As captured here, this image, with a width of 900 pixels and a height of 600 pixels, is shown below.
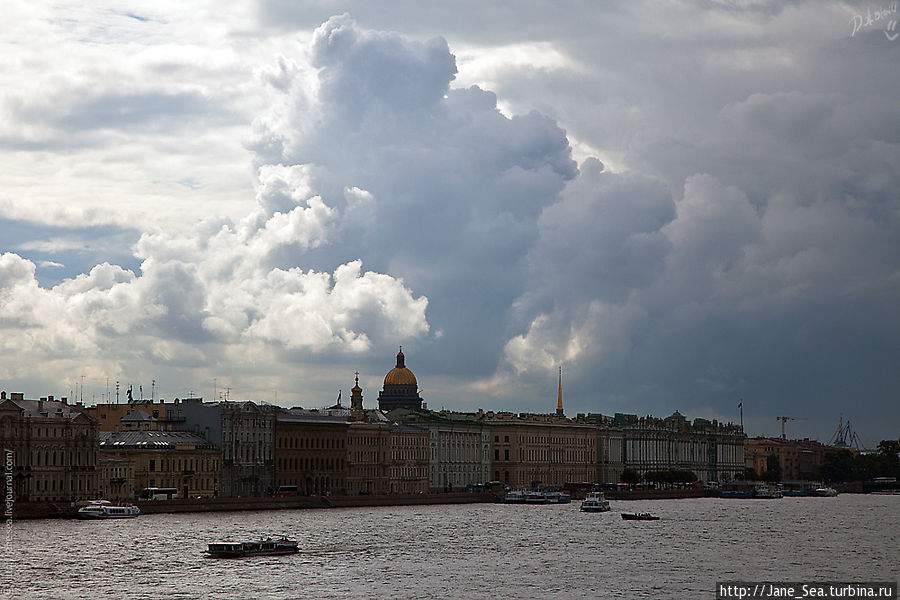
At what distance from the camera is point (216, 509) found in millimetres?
106875

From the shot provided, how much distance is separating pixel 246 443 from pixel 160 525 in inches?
1357

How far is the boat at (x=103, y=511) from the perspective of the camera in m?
94.6

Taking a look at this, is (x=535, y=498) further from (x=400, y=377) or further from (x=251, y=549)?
(x=251, y=549)

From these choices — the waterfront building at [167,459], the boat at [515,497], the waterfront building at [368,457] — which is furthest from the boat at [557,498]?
the waterfront building at [167,459]

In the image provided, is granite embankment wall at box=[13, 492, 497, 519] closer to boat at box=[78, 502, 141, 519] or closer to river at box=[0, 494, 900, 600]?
boat at box=[78, 502, 141, 519]

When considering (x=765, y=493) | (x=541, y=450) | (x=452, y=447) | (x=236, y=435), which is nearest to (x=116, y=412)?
(x=236, y=435)

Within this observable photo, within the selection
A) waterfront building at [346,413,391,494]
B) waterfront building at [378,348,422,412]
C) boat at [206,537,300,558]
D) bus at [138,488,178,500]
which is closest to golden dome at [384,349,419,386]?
waterfront building at [378,348,422,412]

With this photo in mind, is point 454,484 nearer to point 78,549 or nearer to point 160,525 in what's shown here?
point 160,525

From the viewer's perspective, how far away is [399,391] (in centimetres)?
17550

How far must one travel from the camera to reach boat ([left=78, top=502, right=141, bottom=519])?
94.6 metres

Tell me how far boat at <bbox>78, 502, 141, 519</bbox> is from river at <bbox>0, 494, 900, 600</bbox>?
4.05 ft

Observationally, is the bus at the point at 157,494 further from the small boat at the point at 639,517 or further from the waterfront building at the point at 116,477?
the small boat at the point at 639,517

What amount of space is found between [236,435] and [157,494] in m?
14.4

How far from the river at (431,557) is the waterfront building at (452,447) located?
4314 cm
